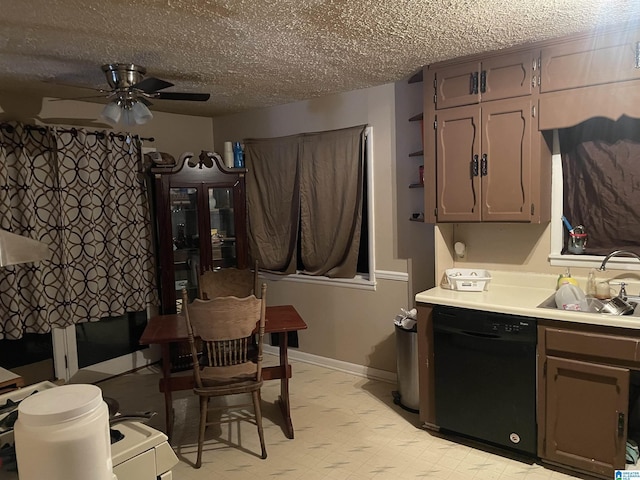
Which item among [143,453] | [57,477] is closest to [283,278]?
[143,453]

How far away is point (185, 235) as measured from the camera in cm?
430

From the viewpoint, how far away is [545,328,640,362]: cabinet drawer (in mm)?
2250

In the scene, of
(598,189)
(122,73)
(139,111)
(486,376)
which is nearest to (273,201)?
(139,111)

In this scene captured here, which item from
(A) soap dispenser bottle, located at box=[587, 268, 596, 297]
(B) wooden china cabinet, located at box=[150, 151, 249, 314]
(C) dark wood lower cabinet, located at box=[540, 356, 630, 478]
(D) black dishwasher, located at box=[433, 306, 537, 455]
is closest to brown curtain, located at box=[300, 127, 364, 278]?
(B) wooden china cabinet, located at box=[150, 151, 249, 314]

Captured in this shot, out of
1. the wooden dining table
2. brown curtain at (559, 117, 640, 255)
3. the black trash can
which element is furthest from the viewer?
the black trash can

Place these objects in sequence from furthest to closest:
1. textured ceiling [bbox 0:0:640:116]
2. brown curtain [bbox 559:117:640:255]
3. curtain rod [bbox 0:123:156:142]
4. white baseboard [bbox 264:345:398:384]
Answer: white baseboard [bbox 264:345:398:384] < curtain rod [bbox 0:123:156:142] < brown curtain [bbox 559:117:640:255] < textured ceiling [bbox 0:0:640:116]

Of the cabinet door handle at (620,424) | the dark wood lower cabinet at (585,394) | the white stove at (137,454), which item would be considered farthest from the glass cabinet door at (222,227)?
the cabinet door handle at (620,424)

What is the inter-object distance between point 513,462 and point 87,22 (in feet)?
10.7

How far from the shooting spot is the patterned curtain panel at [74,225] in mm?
3434

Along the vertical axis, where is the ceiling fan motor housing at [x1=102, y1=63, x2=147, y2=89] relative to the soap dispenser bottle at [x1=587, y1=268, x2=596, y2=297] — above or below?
above

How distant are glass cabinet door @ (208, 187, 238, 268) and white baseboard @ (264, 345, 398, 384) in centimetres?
106

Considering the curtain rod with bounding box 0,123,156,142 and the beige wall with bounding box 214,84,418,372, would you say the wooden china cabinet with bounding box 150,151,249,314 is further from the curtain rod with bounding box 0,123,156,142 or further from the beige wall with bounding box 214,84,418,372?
the beige wall with bounding box 214,84,418,372

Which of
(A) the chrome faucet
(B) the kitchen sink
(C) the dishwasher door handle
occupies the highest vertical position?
(A) the chrome faucet

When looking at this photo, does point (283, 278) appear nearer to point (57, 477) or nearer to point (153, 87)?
point (153, 87)
